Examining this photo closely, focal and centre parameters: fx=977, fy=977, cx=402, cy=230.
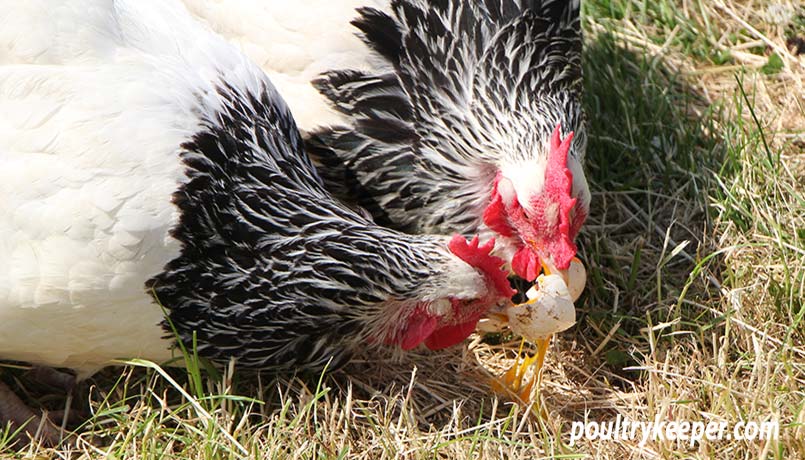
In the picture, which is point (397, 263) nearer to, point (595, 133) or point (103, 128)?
point (103, 128)

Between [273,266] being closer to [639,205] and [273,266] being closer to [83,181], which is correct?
[83,181]

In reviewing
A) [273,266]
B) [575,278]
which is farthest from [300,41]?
[575,278]

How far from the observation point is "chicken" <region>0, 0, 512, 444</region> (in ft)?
9.21

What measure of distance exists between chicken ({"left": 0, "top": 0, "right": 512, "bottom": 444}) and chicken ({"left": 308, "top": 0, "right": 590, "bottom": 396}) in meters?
0.27

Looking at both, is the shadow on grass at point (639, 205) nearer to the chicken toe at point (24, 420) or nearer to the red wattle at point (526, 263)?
the red wattle at point (526, 263)

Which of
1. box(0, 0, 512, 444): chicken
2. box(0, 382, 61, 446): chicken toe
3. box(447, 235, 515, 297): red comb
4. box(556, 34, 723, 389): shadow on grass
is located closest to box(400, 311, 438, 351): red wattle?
box(0, 0, 512, 444): chicken

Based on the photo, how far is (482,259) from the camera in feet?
10.00

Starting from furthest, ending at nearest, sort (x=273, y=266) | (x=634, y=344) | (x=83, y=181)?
(x=634, y=344)
(x=273, y=266)
(x=83, y=181)

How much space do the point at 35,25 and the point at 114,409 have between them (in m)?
1.23

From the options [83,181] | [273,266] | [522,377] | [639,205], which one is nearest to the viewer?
[83,181]

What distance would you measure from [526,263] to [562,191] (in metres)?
0.28

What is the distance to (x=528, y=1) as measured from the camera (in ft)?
11.6

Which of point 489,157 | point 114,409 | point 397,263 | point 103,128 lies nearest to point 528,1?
point 489,157

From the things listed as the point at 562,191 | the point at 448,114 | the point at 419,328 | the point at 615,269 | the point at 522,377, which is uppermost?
the point at 448,114
